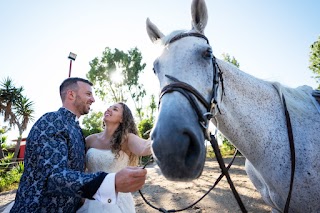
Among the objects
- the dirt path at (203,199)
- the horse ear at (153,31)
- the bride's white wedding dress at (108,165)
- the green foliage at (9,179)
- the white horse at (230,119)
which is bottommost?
the green foliage at (9,179)

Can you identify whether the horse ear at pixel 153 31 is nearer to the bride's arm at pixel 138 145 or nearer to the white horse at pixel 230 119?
the white horse at pixel 230 119

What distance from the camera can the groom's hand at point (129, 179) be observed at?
1.65 meters

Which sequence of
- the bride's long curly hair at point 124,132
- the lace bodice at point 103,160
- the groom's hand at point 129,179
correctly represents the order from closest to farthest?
the groom's hand at point 129,179 < the lace bodice at point 103,160 < the bride's long curly hair at point 124,132

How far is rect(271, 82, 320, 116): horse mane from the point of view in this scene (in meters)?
2.38

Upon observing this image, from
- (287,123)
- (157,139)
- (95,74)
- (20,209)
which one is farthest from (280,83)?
(95,74)

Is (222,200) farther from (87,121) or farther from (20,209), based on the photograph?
(87,121)

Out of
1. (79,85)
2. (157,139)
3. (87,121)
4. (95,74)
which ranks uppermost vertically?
(95,74)

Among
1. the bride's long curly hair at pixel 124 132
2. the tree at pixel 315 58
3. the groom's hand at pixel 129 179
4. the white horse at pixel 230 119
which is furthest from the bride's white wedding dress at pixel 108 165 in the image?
the tree at pixel 315 58

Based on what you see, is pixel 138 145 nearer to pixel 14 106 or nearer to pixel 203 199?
pixel 203 199

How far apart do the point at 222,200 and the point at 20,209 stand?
17.9 feet

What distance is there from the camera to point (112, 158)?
3.23 m

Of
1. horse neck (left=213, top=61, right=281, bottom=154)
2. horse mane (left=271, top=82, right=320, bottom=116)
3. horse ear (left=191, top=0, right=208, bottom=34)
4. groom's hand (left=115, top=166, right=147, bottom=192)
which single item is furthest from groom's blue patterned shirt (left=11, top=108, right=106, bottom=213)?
horse mane (left=271, top=82, right=320, bottom=116)


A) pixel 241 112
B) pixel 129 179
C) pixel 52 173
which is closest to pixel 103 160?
pixel 52 173

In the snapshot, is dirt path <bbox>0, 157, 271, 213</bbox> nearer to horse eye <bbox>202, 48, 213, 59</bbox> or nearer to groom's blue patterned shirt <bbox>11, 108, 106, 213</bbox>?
groom's blue patterned shirt <bbox>11, 108, 106, 213</bbox>
